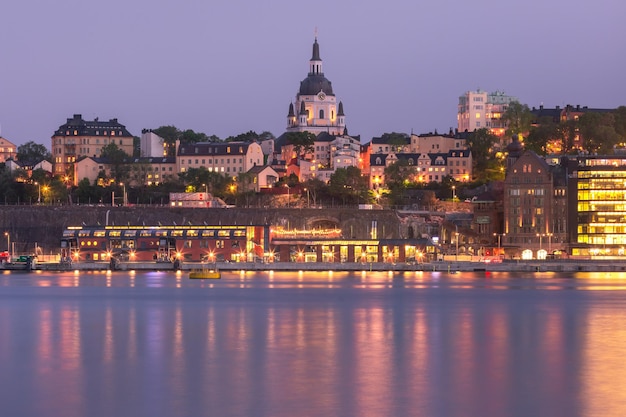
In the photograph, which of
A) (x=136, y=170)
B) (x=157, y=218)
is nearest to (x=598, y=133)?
(x=157, y=218)

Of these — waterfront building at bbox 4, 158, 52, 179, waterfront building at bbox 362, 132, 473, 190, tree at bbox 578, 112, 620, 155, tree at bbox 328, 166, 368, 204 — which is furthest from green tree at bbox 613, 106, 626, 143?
waterfront building at bbox 4, 158, 52, 179

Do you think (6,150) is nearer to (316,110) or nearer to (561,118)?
(316,110)

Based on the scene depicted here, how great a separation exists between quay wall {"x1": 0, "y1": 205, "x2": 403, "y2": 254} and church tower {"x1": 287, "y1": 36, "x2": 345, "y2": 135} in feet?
163

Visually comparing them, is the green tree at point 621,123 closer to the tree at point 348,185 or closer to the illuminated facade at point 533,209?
the illuminated facade at point 533,209

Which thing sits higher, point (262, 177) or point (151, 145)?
point (151, 145)

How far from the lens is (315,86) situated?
16512 cm

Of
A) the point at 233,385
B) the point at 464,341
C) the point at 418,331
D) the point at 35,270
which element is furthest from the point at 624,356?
the point at 35,270

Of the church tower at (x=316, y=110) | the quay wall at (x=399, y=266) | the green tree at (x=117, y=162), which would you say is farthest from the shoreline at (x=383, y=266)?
the church tower at (x=316, y=110)

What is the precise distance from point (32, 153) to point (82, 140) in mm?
12623

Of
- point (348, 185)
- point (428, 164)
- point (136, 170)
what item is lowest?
Result: point (348, 185)

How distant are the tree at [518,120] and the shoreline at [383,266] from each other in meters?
35.2

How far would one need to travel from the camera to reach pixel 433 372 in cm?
3931

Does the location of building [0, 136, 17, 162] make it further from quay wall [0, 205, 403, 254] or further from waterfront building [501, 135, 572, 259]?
waterfront building [501, 135, 572, 259]

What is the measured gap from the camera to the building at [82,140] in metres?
140
